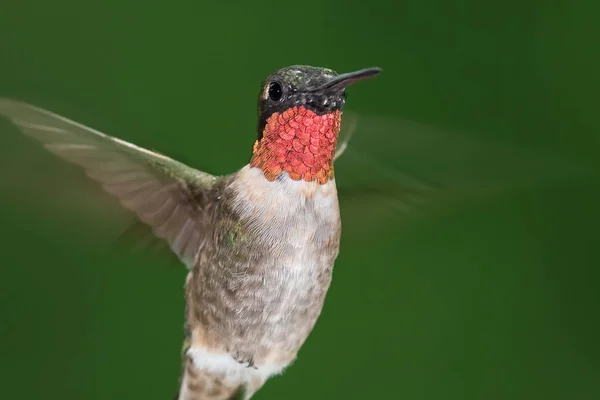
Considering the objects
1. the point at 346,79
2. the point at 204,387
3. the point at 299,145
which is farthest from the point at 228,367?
the point at 346,79

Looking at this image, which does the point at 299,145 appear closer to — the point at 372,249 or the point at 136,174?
the point at 136,174

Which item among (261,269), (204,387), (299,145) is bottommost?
(204,387)

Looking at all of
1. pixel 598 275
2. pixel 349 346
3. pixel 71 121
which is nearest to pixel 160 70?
pixel 349 346

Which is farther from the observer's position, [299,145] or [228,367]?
[228,367]

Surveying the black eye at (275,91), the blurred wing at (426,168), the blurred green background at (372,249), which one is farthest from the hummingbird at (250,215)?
the blurred green background at (372,249)

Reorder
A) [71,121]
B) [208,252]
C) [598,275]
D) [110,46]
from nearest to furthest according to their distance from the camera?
[71,121] → [208,252] → [110,46] → [598,275]

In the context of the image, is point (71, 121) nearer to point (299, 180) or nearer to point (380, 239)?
point (299, 180)

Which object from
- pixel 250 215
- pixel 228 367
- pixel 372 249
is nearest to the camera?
pixel 250 215

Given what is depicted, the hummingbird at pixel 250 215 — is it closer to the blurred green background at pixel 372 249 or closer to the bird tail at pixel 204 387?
the bird tail at pixel 204 387
